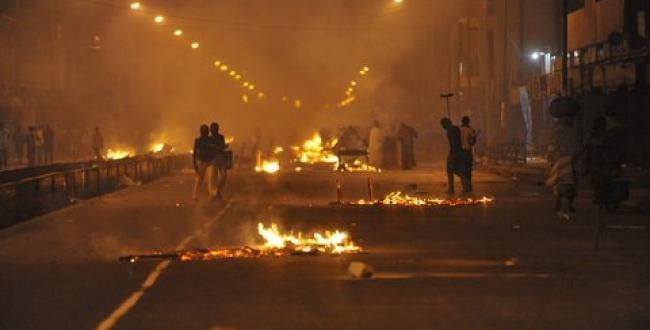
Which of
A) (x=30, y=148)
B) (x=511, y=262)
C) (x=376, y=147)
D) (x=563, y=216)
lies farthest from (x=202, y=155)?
(x=30, y=148)

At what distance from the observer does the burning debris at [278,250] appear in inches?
572

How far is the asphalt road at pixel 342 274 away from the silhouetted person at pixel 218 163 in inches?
143

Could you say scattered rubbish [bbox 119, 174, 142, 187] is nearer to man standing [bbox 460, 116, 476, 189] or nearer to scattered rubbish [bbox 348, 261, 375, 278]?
man standing [bbox 460, 116, 476, 189]

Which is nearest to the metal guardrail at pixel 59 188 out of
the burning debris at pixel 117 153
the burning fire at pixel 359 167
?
the burning fire at pixel 359 167

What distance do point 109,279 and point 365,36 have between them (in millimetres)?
72640

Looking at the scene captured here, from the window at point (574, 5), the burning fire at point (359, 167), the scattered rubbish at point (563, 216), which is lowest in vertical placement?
the scattered rubbish at point (563, 216)

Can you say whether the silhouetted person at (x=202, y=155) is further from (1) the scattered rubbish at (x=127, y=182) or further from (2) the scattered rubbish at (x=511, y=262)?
(2) the scattered rubbish at (x=511, y=262)

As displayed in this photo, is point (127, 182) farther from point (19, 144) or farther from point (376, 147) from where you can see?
point (19, 144)

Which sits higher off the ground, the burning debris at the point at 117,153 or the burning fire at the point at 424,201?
the burning debris at the point at 117,153

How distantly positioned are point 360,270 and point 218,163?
14588mm

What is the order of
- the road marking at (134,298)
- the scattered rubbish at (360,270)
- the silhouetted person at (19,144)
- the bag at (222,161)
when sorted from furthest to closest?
the silhouetted person at (19,144) → the bag at (222,161) → the scattered rubbish at (360,270) → the road marking at (134,298)

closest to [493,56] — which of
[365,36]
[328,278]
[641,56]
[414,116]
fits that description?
[414,116]

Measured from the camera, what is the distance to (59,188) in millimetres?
30203

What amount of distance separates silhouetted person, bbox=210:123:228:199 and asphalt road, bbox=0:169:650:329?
362cm
